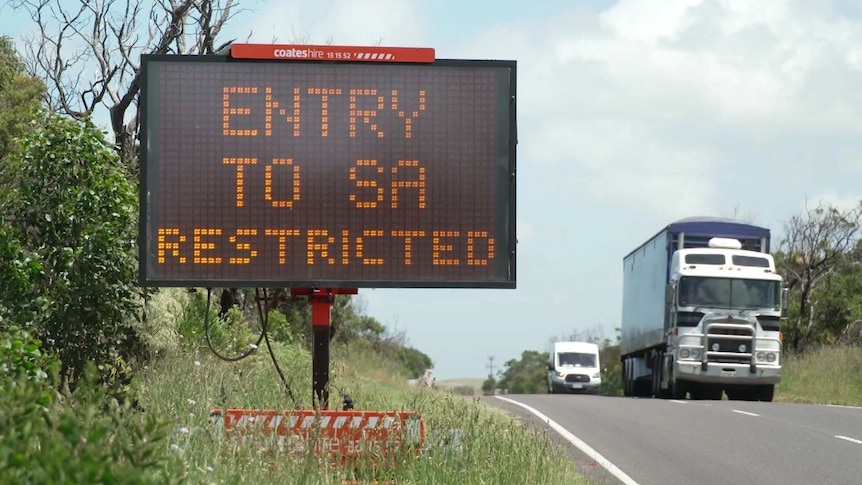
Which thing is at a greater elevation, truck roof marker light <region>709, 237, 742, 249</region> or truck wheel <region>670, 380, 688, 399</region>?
truck roof marker light <region>709, 237, 742, 249</region>

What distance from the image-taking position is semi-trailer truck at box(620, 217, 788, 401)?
31.8 meters

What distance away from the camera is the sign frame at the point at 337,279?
10.9 m

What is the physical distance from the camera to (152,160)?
11109 mm

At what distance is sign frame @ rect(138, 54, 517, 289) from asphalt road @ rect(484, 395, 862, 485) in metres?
3.26

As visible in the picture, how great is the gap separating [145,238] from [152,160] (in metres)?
0.67

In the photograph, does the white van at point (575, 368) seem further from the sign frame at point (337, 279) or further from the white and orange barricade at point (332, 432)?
the white and orange barricade at point (332, 432)

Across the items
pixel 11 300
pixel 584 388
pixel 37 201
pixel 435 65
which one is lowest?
pixel 584 388

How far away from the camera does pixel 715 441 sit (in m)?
17.7

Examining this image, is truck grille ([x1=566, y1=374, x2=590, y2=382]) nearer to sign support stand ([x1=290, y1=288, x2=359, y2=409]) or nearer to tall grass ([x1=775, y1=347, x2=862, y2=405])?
tall grass ([x1=775, y1=347, x2=862, y2=405])

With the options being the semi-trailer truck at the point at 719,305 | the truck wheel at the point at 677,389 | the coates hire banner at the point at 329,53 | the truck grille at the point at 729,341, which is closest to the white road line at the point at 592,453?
the coates hire banner at the point at 329,53

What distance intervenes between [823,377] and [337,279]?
3153 centimetres

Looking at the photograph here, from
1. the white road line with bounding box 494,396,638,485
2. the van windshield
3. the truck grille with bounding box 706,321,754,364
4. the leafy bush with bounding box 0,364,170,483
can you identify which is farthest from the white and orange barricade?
the van windshield

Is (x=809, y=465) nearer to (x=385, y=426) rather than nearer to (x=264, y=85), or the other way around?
(x=385, y=426)

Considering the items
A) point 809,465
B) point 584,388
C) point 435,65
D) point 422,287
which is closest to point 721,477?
point 809,465
